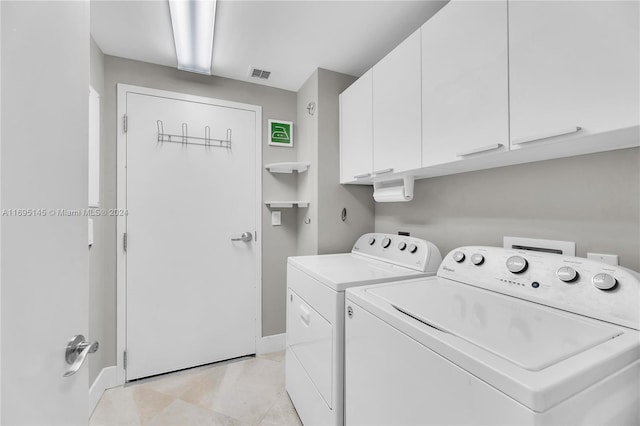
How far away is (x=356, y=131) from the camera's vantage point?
1.96m

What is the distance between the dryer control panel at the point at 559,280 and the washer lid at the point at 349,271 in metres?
0.28

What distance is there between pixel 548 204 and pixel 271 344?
2.26 meters

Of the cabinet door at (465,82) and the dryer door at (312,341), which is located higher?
the cabinet door at (465,82)

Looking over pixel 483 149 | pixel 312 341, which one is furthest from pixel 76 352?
pixel 483 149

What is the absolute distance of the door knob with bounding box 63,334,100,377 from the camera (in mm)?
633

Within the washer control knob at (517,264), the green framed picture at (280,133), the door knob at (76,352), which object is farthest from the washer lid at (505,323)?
the green framed picture at (280,133)

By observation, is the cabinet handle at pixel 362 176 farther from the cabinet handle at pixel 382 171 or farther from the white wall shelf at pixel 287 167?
the white wall shelf at pixel 287 167

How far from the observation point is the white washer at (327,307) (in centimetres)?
122

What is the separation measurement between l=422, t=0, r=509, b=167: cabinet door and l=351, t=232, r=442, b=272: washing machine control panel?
0.50 m

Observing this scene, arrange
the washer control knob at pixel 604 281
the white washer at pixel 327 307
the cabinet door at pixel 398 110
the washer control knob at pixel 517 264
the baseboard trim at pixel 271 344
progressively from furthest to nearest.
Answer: the baseboard trim at pixel 271 344
the cabinet door at pixel 398 110
the white washer at pixel 327 307
the washer control knob at pixel 517 264
the washer control knob at pixel 604 281

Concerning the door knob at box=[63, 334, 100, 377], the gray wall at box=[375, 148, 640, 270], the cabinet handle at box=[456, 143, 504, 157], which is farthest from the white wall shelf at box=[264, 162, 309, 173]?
the door knob at box=[63, 334, 100, 377]

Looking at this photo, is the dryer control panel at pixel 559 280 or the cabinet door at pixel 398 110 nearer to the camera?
the dryer control panel at pixel 559 280

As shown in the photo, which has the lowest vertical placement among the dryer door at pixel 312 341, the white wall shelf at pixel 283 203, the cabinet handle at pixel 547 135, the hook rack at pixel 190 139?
the dryer door at pixel 312 341

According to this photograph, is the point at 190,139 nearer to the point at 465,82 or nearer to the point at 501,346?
the point at 465,82
